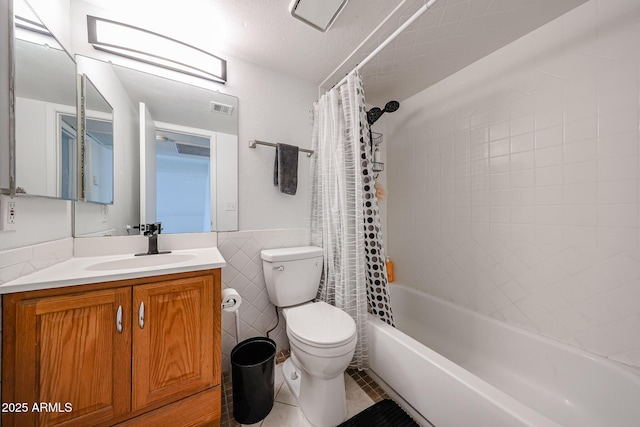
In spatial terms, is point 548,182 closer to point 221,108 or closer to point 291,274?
point 291,274

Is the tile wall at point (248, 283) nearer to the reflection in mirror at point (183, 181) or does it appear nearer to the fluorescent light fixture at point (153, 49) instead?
the reflection in mirror at point (183, 181)

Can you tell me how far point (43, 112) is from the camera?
88 cm

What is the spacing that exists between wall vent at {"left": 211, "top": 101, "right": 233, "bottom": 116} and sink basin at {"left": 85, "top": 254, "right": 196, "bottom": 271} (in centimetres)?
98

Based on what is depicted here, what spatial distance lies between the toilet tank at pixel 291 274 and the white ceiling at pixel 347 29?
54.2 inches

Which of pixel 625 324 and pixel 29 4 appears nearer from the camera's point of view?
pixel 29 4

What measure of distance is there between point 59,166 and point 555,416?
8.62ft

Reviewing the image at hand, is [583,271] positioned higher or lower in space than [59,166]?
lower

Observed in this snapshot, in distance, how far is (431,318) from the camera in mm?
1777

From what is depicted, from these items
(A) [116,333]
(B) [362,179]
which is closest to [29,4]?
(A) [116,333]

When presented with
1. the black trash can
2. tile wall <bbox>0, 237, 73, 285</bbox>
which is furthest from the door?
the black trash can

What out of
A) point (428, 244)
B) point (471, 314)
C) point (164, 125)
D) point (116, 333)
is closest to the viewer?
point (116, 333)

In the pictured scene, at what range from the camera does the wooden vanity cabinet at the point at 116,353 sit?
0.68 meters

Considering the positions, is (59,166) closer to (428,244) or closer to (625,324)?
(428,244)

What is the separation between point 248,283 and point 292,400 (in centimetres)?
74
